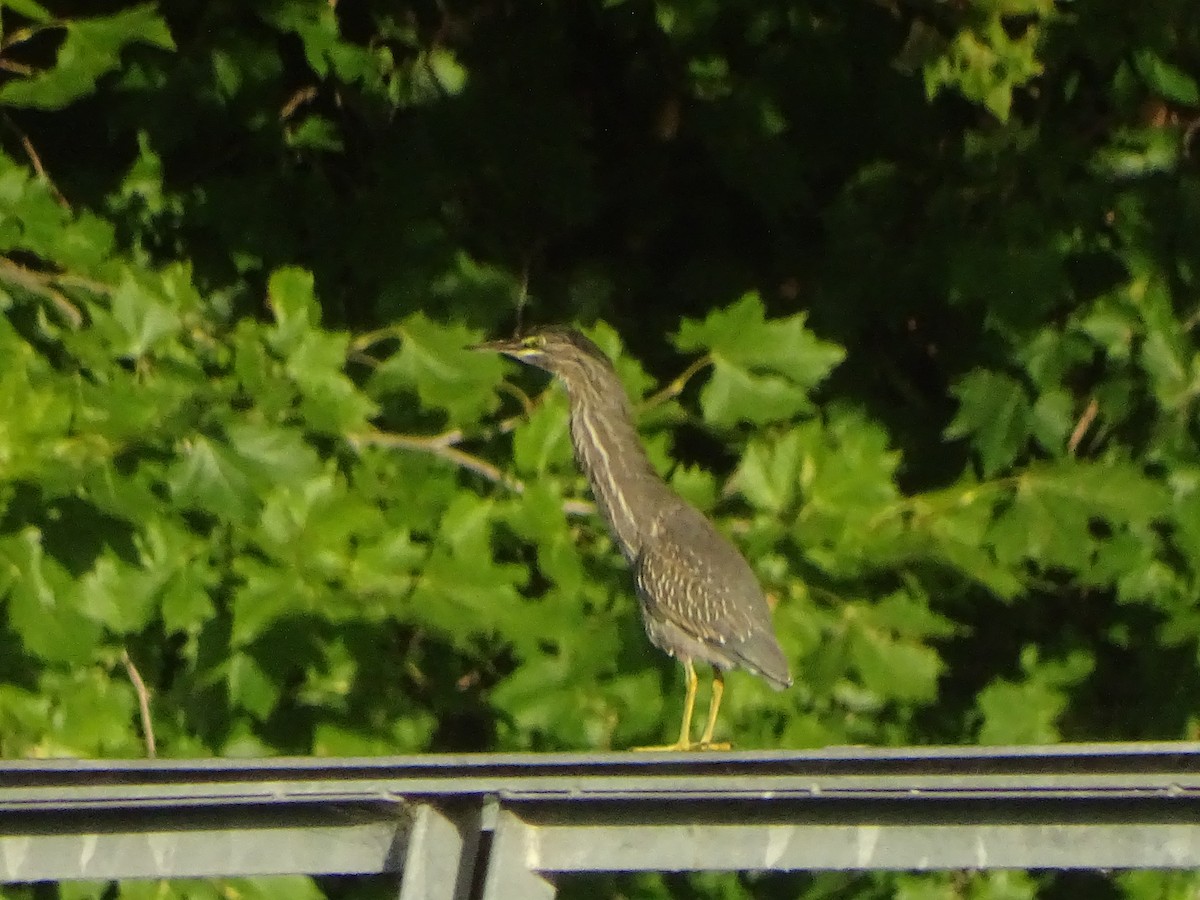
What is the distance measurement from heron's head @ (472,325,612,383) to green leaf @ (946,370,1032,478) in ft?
2.41

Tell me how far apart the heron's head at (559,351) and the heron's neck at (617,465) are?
4 centimetres

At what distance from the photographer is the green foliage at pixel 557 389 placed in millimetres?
2766

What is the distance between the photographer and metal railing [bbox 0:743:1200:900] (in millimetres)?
1502

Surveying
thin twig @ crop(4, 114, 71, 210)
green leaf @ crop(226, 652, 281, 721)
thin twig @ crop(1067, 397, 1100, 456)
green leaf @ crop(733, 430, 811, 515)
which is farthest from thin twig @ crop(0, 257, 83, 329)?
thin twig @ crop(1067, 397, 1100, 456)

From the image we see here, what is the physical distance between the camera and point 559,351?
3.26 meters

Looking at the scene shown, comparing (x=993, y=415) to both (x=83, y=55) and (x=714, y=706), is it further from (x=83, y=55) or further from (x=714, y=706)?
(x=83, y=55)

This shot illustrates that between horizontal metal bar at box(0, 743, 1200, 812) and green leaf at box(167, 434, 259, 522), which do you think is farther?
green leaf at box(167, 434, 259, 522)

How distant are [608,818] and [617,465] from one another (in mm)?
1654

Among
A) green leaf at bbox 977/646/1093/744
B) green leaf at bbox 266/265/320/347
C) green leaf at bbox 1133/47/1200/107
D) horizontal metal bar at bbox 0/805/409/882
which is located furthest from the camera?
green leaf at bbox 977/646/1093/744

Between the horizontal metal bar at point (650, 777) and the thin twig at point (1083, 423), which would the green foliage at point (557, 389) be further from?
the horizontal metal bar at point (650, 777)

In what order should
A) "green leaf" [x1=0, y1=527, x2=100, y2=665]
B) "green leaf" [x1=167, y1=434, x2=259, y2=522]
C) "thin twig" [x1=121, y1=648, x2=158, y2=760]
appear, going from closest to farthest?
"green leaf" [x1=167, y1=434, x2=259, y2=522], "green leaf" [x1=0, y1=527, x2=100, y2=665], "thin twig" [x1=121, y1=648, x2=158, y2=760]

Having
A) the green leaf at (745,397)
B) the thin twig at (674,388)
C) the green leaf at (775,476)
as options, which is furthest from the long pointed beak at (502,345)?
the green leaf at (775,476)

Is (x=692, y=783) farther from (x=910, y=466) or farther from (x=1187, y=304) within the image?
(x=910, y=466)

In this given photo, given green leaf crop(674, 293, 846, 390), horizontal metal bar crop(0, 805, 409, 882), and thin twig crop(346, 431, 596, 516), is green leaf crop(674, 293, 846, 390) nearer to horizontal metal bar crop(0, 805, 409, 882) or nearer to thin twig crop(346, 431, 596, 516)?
thin twig crop(346, 431, 596, 516)
